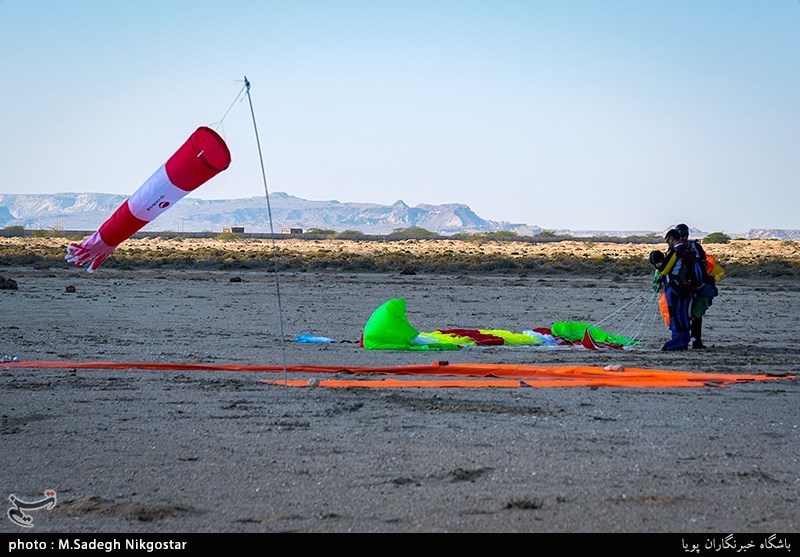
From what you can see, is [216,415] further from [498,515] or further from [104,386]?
[498,515]

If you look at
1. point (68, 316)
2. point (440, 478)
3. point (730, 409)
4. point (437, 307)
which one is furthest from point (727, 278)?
point (440, 478)

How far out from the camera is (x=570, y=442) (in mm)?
7469

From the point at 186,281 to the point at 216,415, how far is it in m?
23.7

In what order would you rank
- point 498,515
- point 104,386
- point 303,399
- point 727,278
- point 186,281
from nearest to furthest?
point 498,515, point 303,399, point 104,386, point 186,281, point 727,278

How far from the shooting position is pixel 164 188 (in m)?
10.3

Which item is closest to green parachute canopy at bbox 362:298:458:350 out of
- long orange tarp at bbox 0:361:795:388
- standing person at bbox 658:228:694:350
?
long orange tarp at bbox 0:361:795:388

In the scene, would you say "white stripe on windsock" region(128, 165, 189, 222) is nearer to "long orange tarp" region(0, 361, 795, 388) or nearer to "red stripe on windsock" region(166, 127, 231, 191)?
"red stripe on windsock" region(166, 127, 231, 191)

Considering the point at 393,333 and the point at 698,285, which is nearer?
the point at 393,333

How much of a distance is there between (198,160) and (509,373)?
4080 mm

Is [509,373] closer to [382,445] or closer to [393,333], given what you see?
[393,333]

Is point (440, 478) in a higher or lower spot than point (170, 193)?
lower

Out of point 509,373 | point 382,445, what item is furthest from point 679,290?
point 382,445

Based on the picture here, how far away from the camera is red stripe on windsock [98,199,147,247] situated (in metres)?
11.0

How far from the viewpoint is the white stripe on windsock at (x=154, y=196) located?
33.9ft
